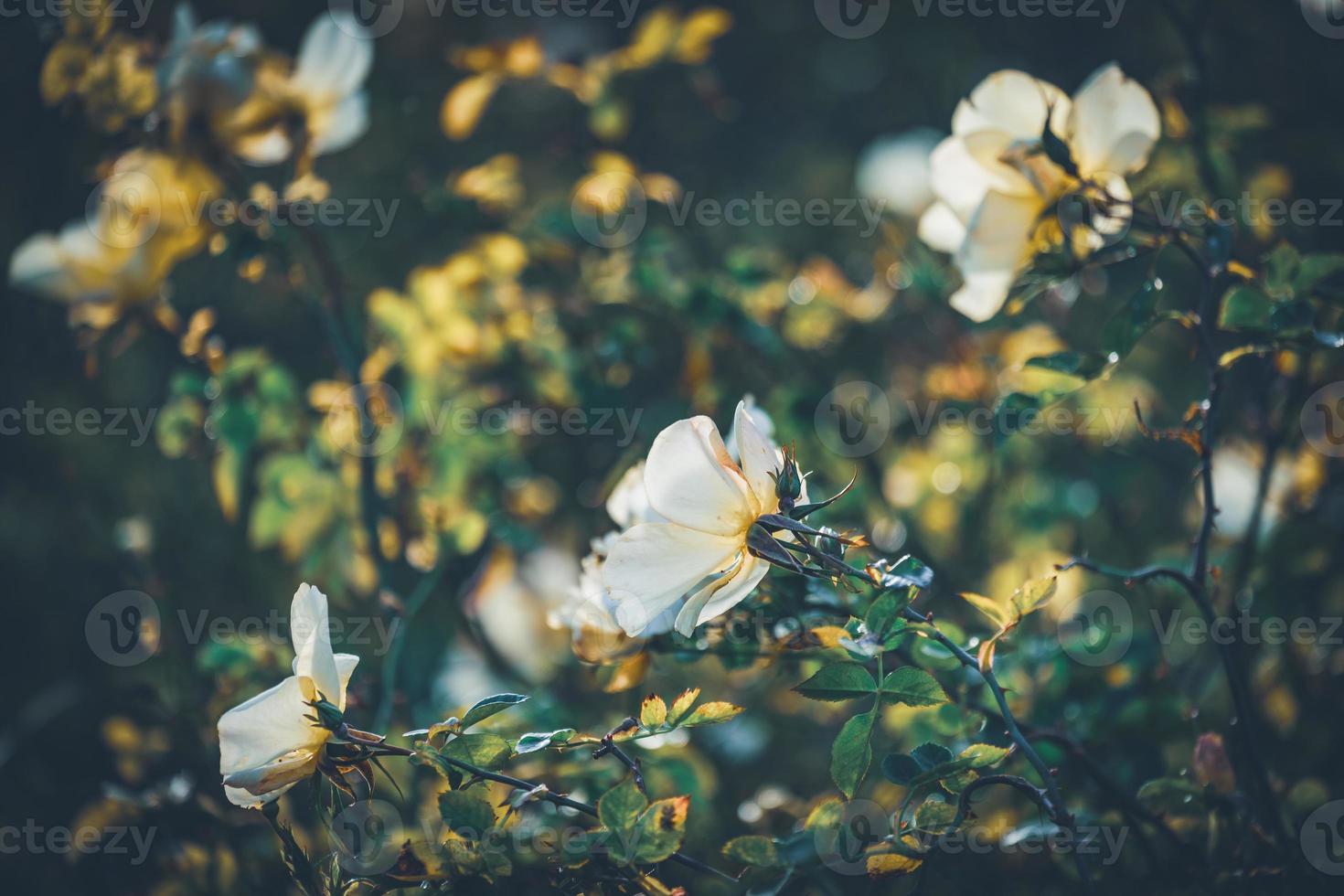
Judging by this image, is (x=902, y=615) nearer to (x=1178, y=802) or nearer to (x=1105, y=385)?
(x=1178, y=802)

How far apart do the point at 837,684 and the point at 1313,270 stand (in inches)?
16.8

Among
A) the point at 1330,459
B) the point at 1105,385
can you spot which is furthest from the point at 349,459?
the point at 1330,459

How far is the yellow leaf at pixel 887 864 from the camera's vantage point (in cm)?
52

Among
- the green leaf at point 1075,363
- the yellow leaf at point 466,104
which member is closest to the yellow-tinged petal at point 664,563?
the green leaf at point 1075,363

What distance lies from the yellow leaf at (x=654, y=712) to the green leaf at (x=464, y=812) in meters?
0.10

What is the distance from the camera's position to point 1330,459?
1045mm

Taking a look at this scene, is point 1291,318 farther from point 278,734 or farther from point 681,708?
point 278,734

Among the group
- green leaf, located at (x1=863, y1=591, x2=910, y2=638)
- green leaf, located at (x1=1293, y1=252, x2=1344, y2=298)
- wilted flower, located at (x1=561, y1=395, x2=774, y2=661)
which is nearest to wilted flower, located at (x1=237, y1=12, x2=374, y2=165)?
wilted flower, located at (x1=561, y1=395, x2=774, y2=661)

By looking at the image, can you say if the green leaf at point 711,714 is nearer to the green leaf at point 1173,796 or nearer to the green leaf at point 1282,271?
the green leaf at point 1173,796

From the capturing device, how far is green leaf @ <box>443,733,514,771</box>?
0.52 meters

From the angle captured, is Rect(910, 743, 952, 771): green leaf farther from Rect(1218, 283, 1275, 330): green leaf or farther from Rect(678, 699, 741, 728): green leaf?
Rect(1218, 283, 1275, 330): green leaf

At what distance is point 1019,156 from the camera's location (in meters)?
0.66

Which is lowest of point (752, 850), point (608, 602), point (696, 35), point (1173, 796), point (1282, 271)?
point (1173, 796)

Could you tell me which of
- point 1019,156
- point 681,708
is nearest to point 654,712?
point 681,708
